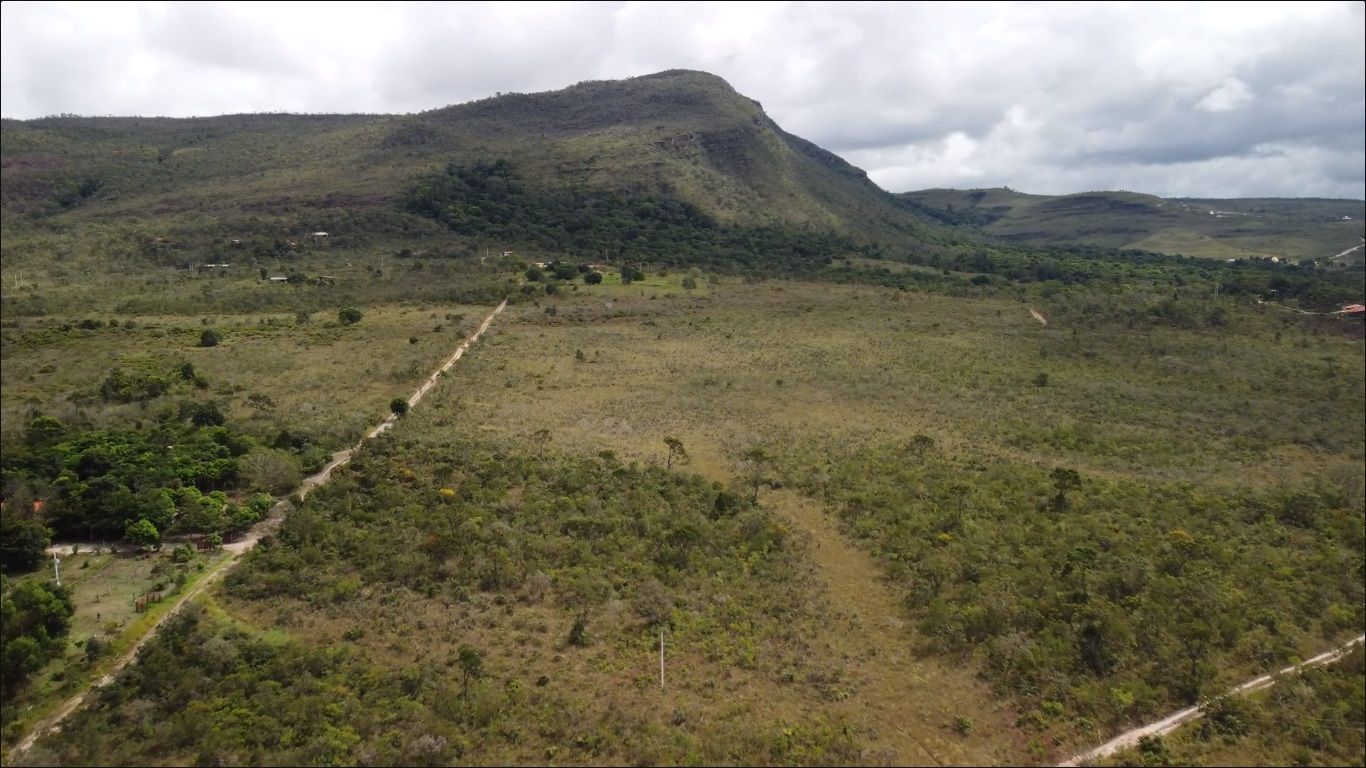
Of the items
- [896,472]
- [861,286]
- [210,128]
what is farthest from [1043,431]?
[210,128]

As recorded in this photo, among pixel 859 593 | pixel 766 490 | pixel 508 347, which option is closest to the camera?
pixel 859 593

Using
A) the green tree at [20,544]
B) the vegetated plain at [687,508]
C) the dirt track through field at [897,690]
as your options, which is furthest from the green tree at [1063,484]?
the green tree at [20,544]

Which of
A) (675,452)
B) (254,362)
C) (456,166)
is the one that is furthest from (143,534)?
(456,166)

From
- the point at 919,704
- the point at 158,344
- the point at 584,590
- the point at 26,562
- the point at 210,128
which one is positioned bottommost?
the point at 919,704

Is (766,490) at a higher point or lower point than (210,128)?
lower

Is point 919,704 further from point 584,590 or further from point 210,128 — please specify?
point 210,128

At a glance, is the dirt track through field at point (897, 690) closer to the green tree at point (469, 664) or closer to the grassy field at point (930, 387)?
the green tree at point (469, 664)

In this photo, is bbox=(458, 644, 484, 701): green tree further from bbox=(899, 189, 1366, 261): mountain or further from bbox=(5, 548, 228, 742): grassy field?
bbox=(899, 189, 1366, 261): mountain
